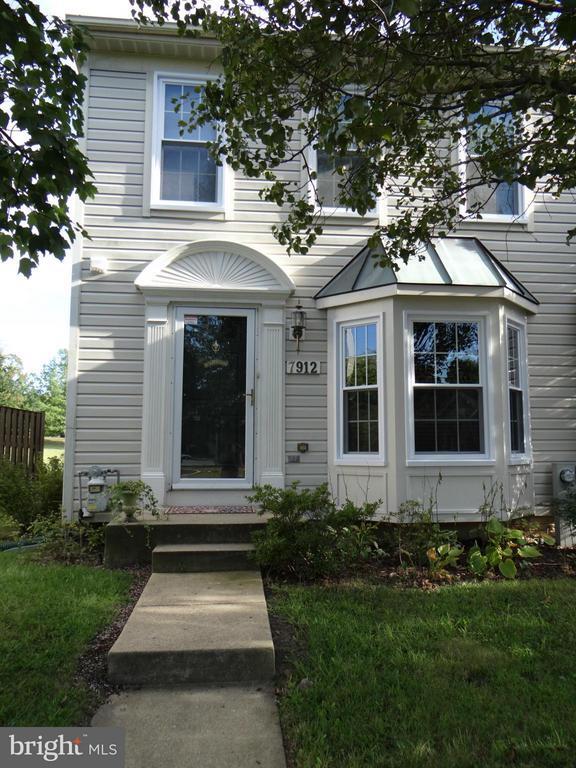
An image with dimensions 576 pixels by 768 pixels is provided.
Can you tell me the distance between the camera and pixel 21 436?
28.9 ft

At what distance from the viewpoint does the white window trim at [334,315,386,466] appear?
6.13 metres

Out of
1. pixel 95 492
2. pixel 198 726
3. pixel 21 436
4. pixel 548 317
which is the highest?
pixel 548 317

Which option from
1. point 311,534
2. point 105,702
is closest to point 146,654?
point 105,702

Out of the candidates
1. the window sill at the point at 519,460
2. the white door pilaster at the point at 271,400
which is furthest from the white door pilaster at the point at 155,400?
the window sill at the point at 519,460

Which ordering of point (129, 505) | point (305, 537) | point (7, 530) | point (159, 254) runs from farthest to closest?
point (159, 254) → point (7, 530) → point (129, 505) → point (305, 537)

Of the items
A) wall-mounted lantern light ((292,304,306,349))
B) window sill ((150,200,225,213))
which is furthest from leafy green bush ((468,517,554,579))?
window sill ((150,200,225,213))

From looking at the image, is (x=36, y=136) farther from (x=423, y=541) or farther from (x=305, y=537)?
(x=423, y=541)

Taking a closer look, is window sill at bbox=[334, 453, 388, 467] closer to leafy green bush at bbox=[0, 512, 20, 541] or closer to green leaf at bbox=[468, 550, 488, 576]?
green leaf at bbox=[468, 550, 488, 576]

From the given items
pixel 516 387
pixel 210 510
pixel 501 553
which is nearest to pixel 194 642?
pixel 210 510

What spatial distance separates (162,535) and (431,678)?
309 centimetres

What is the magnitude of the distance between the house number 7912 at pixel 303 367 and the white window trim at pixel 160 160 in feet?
7.09

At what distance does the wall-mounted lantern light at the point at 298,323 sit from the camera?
6676 mm

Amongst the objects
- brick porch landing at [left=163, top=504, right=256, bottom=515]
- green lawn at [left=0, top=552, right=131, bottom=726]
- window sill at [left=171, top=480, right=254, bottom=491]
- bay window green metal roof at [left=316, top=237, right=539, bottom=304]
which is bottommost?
green lawn at [left=0, top=552, right=131, bottom=726]

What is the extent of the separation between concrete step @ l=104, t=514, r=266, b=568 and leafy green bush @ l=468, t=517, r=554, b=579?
2.15 meters
